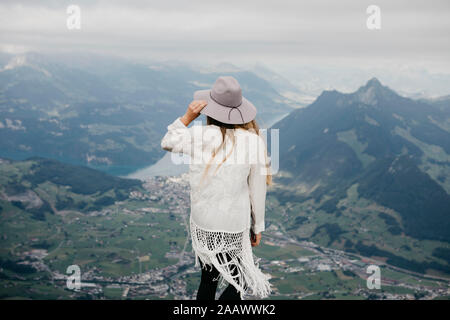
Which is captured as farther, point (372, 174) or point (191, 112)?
point (372, 174)

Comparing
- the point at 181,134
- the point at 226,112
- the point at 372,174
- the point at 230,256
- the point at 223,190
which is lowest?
the point at 372,174

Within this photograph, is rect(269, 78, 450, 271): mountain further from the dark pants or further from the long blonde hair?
the long blonde hair

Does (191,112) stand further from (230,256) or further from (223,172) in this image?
→ (230,256)

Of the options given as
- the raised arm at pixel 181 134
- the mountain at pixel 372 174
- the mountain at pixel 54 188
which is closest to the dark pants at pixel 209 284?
the raised arm at pixel 181 134

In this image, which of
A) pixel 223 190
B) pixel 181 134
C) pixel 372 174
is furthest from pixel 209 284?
pixel 372 174

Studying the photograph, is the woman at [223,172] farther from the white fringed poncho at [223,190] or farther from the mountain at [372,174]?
the mountain at [372,174]

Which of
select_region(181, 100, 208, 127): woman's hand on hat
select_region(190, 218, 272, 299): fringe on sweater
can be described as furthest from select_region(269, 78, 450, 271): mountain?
select_region(181, 100, 208, 127): woman's hand on hat

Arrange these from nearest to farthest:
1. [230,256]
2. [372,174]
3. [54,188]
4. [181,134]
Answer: [181,134] < [230,256] < [54,188] < [372,174]

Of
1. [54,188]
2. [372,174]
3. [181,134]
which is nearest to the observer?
[181,134]

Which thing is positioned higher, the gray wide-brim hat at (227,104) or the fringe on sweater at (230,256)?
the gray wide-brim hat at (227,104)
